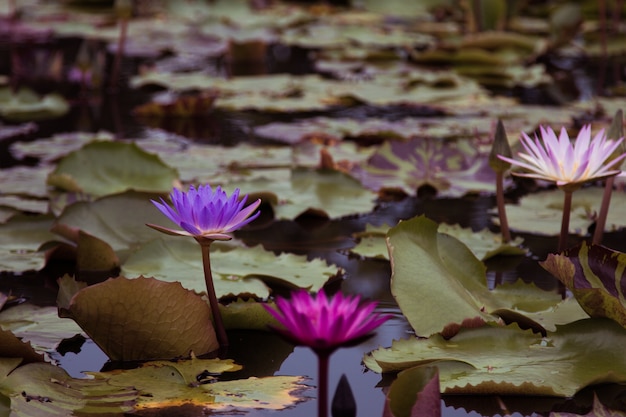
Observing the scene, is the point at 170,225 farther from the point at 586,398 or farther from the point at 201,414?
the point at 586,398

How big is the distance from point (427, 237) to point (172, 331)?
0.37 m

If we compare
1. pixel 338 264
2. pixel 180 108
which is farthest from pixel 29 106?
pixel 338 264

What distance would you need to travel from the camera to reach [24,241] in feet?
5.31

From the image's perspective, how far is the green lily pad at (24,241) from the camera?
152 centimetres

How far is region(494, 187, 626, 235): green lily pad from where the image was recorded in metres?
1.71

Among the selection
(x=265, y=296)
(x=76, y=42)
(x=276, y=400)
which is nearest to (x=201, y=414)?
(x=276, y=400)

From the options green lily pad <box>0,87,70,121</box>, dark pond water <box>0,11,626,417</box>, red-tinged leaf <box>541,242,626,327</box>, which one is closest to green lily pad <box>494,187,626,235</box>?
dark pond water <box>0,11,626,417</box>

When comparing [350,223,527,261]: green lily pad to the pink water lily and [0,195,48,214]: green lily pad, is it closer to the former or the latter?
[0,195,48,214]: green lily pad

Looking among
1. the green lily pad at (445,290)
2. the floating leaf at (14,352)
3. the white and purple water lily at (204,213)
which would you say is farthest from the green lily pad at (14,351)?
the green lily pad at (445,290)

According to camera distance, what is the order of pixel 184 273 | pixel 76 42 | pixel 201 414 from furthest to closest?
1. pixel 76 42
2. pixel 184 273
3. pixel 201 414

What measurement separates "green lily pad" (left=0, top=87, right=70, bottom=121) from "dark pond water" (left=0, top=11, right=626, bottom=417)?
0.06 meters

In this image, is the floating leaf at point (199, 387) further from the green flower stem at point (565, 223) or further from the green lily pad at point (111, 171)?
the green lily pad at point (111, 171)

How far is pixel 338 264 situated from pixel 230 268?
0.20 m

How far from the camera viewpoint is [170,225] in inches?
61.4
